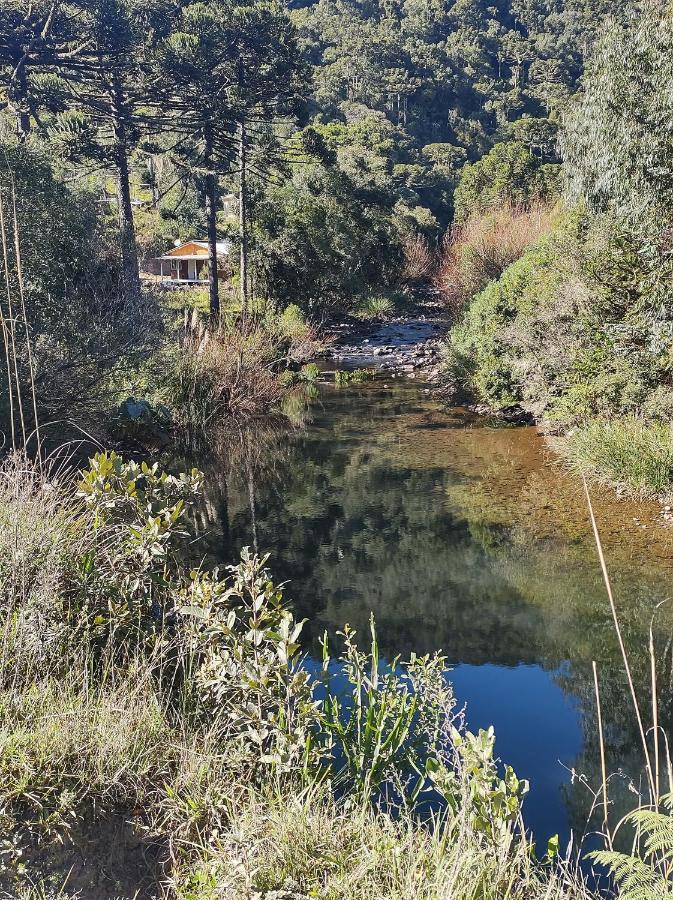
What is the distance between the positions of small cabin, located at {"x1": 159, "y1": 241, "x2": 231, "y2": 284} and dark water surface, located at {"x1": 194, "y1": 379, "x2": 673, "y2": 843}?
26585 mm

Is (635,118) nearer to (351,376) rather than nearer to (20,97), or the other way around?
(351,376)

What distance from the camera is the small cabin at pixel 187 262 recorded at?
124 feet

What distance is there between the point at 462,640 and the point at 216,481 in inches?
229

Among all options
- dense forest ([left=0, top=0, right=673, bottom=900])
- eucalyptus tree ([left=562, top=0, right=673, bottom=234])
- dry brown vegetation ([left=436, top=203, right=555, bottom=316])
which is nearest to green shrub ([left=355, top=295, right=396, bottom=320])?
dense forest ([left=0, top=0, right=673, bottom=900])

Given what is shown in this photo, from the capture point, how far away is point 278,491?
10875 mm

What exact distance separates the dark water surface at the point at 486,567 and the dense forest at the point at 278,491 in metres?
0.06

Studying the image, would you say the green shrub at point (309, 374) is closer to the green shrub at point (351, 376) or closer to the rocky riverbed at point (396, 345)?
the green shrub at point (351, 376)

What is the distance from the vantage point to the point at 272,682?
3.22 metres

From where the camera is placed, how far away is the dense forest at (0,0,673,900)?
2.68 meters

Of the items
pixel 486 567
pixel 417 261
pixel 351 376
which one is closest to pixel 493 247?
pixel 351 376

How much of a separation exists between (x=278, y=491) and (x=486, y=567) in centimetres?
392

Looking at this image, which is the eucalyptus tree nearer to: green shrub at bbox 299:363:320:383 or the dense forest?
the dense forest

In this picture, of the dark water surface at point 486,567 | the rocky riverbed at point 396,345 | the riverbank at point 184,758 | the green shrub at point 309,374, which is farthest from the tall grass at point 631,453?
the green shrub at point 309,374

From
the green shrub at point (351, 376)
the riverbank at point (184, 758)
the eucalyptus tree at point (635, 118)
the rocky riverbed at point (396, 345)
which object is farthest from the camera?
the rocky riverbed at point (396, 345)
